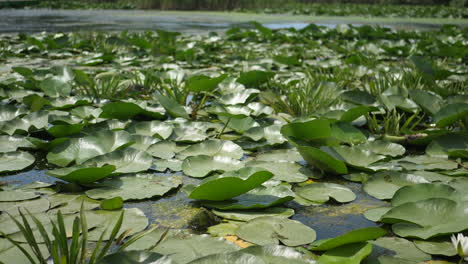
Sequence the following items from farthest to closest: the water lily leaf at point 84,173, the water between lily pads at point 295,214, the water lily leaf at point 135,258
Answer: the water lily leaf at point 84,173 → the water between lily pads at point 295,214 → the water lily leaf at point 135,258

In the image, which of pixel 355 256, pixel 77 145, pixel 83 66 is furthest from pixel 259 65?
pixel 355 256

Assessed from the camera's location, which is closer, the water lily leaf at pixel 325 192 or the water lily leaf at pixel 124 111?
the water lily leaf at pixel 325 192

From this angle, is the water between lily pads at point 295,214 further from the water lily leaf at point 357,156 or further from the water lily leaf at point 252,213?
the water lily leaf at point 357,156

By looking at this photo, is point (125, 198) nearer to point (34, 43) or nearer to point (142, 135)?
point (142, 135)

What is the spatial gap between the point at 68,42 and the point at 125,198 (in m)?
3.27

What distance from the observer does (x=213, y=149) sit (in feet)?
4.44

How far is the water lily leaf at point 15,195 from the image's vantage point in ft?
3.25

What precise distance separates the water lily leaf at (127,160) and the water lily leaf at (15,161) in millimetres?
209

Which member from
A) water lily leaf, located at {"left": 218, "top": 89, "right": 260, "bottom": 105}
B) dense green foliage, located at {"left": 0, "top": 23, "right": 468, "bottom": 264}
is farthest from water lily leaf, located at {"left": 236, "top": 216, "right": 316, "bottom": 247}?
water lily leaf, located at {"left": 218, "top": 89, "right": 260, "bottom": 105}

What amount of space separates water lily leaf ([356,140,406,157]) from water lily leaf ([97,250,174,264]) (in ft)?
2.88

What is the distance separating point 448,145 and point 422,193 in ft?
1.58

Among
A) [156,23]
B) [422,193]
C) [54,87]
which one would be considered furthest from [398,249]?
[156,23]

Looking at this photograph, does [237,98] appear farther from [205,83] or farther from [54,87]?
[54,87]

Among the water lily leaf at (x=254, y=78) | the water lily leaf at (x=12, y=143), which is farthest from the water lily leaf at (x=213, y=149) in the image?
the water lily leaf at (x=254, y=78)
